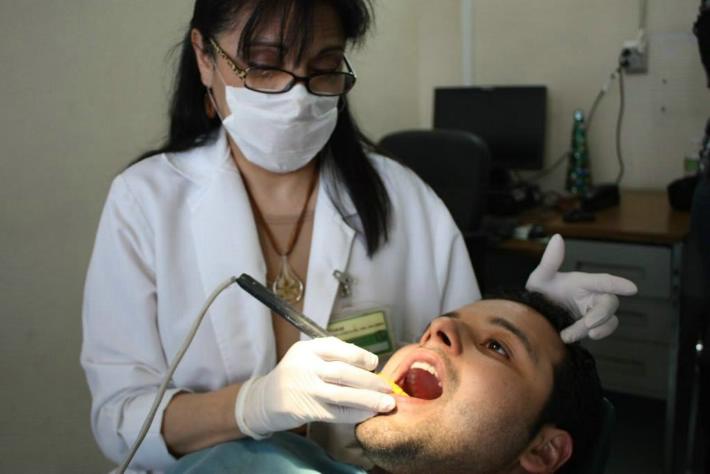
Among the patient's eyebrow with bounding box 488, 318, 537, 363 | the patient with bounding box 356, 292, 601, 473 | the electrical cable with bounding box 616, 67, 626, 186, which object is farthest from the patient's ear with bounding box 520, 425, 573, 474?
the electrical cable with bounding box 616, 67, 626, 186

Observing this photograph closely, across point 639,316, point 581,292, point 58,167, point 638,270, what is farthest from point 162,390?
point 639,316

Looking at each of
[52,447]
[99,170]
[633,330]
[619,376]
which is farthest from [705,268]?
[52,447]

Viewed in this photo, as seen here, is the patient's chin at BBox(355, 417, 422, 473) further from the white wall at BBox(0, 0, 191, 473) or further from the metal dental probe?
the white wall at BBox(0, 0, 191, 473)

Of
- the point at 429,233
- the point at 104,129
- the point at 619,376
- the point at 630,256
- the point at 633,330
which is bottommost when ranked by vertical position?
the point at 619,376

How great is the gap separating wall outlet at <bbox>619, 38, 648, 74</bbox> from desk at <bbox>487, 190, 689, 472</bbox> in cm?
67

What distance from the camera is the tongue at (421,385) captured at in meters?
1.09

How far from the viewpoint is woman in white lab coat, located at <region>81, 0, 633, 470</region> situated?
3.57 ft

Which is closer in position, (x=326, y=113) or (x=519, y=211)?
(x=326, y=113)

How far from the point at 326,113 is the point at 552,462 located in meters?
0.80

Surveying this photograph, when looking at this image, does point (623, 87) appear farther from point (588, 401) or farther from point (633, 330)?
point (588, 401)

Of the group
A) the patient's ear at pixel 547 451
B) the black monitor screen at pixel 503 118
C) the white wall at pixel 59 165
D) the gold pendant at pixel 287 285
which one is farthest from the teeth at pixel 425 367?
the black monitor screen at pixel 503 118

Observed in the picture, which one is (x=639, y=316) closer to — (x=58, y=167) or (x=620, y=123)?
(x=620, y=123)

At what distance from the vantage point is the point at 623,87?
2975mm

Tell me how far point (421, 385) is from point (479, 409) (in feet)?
0.45
